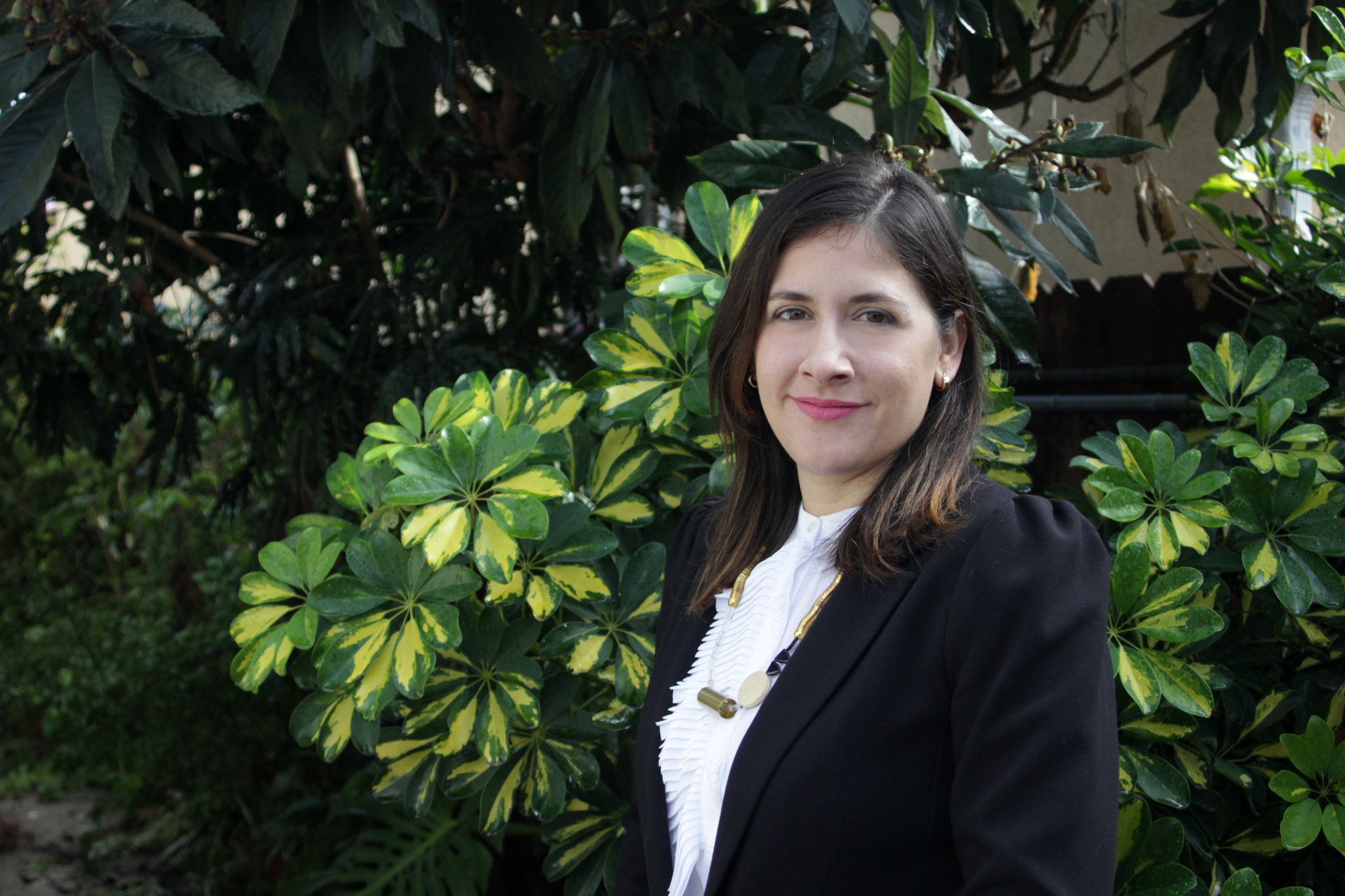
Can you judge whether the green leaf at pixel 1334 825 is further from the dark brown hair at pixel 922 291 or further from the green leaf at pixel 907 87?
the green leaf at pixel 907 87

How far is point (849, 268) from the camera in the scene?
107 centimetres

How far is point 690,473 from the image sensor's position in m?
1.93

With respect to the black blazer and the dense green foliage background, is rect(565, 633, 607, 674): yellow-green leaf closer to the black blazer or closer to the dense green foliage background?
the dense green foliage background

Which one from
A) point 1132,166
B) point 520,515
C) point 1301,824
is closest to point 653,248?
point 520,515

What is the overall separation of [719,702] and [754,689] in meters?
0.05

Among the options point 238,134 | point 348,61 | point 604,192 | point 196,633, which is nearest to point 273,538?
point 196,633

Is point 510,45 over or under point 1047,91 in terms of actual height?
under

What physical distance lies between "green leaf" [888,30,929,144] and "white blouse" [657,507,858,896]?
0.79 m

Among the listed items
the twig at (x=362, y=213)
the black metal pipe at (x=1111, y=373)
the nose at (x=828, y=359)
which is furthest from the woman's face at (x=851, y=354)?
the twig at (x=362, y=213)

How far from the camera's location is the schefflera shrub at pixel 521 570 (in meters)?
1.40

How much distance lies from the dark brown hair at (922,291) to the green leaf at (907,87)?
0.57m

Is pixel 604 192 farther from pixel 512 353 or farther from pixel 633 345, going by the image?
pixel 633 345

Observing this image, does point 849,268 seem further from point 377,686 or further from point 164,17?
point 164,17

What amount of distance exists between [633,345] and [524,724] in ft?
2.11
